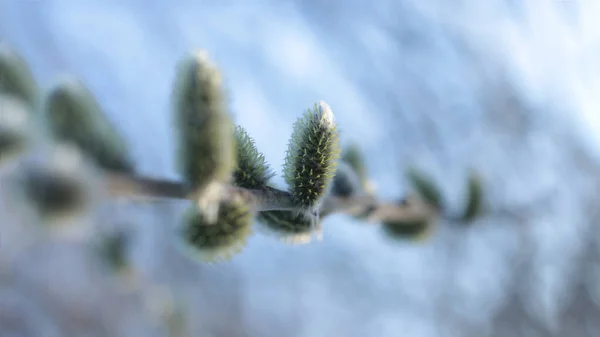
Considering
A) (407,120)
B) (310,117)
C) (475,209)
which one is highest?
(407,120)

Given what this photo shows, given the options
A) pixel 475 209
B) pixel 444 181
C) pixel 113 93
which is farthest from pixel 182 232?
pixel 113 93

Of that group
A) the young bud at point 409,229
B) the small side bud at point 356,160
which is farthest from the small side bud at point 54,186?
the young bud at point 409,229

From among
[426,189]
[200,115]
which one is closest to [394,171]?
[426,189]

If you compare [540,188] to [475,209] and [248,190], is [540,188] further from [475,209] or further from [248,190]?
[248,190]

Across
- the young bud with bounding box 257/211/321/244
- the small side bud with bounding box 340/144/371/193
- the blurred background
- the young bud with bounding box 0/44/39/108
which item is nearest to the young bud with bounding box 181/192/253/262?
the young bud with bounding box 257/211/321/244

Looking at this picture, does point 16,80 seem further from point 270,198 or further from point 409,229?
point 409,229

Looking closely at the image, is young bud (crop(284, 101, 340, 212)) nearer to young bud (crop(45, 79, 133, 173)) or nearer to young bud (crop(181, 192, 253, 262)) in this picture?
young bud (crop(181, 192, 253, 262))
